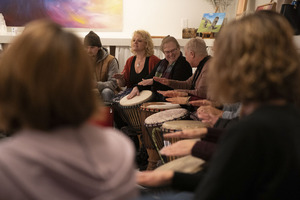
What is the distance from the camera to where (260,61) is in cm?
95

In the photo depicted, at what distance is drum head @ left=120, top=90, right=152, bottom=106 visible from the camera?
149 inches

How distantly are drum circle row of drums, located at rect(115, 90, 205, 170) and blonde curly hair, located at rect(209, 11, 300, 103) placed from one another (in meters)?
1.55

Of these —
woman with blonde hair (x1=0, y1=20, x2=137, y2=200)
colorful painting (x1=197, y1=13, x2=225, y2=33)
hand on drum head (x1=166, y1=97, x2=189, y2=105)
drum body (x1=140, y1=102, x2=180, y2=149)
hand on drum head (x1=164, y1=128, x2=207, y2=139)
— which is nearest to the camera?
woman with blonde hair (x1=0, y1=20, x2=137, y2=200)

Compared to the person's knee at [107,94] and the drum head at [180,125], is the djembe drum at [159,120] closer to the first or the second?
the drum head at [180,125]

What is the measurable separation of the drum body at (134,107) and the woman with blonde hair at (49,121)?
9.72ft

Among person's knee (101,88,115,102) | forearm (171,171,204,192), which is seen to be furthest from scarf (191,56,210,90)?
forearm (171,171,204,192)

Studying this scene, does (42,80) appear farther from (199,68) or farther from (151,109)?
(199,68)

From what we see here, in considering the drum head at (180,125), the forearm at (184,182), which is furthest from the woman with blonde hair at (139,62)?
the forearm at (184,182)

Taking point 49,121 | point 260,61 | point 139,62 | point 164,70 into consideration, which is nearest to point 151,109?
point 164,70

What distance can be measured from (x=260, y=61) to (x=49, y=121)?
0.55 meters

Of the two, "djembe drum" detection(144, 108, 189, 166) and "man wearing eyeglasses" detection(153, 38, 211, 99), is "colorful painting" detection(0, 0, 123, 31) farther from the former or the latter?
"djembe drum" detection(144, 108, 189, 166)

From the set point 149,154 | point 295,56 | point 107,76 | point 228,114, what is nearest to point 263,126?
point 295,56

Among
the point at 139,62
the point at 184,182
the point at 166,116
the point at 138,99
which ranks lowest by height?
the point at 138,99

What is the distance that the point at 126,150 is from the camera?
2.83ft
